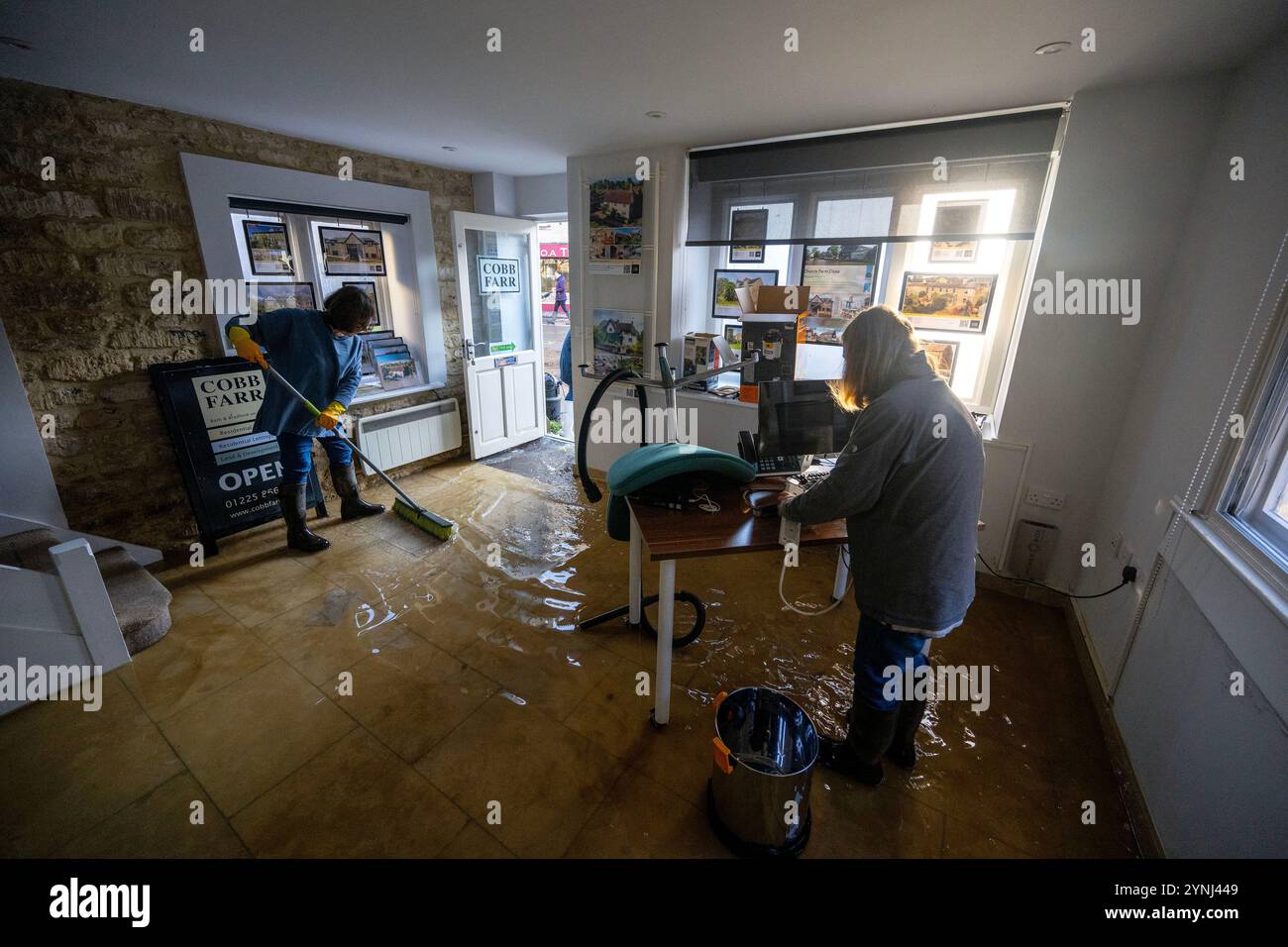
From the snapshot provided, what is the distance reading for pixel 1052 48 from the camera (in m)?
1.87

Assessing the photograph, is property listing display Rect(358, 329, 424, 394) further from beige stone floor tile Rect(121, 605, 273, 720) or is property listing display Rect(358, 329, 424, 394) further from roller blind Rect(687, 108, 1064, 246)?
roller blind Rect(687, 108, 1064, 246)

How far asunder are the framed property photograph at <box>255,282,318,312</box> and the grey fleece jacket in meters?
3.81

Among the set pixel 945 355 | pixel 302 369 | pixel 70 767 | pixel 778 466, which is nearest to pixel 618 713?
pixel 778 466

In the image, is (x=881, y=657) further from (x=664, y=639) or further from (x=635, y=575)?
(x=635, y=575)

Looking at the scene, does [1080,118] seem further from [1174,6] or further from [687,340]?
[687,340]

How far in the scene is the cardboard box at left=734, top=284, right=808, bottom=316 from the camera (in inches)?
131

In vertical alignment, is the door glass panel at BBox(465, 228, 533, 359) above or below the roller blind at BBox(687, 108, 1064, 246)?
below

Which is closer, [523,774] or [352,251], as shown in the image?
[523,774]

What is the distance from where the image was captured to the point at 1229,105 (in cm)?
201

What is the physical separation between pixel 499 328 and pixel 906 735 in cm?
447

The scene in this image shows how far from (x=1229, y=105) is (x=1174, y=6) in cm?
81

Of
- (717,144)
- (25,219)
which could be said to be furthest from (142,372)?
(717,144)

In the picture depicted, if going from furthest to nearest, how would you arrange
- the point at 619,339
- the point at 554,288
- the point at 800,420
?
1. the point at 554,288
2. the point at 619,339
3. the point at 800,420

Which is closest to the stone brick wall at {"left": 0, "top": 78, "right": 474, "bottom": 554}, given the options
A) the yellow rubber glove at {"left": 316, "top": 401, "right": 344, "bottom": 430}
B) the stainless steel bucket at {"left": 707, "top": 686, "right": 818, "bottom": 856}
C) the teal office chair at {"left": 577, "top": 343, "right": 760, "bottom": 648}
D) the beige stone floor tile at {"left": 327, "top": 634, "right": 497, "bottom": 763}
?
the yellow rubber glove at {"left": 316, "top": 401, "right": 344, "bottom": 430}
